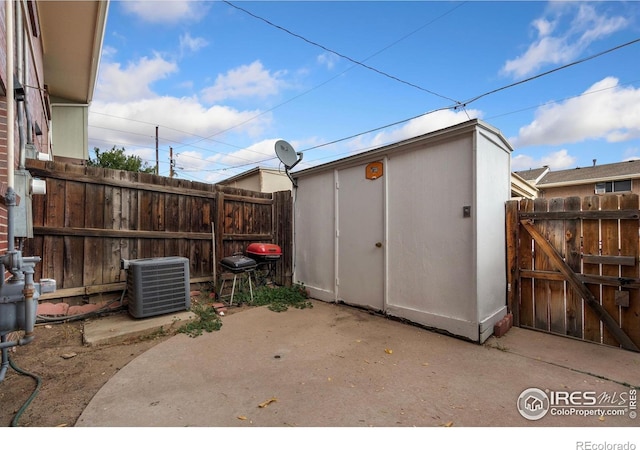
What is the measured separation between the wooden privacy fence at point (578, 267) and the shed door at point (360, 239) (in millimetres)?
1753

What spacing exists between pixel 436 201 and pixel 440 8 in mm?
4189

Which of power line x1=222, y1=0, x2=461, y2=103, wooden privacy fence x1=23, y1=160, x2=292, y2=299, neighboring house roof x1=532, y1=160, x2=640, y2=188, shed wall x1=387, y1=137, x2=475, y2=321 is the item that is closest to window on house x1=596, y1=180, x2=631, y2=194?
neighboring house roof x1=532, y1=160, x2=640, y2=188

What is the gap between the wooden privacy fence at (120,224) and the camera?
11.3ft

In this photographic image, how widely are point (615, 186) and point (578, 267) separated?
17.2 metres

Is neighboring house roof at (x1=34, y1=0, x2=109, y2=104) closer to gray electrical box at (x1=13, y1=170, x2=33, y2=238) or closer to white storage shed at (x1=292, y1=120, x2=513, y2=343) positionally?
gray electrical box at (x1=13, y1=170, x2=33, y2=238)

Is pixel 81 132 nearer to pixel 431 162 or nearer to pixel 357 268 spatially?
pixel 357 268

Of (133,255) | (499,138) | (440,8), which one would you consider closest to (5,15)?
(133,255)

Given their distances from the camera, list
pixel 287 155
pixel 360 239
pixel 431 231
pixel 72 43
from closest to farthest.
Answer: pixel 431 231 < pixel 360 239 < pixel 72 43 < pixel 287 155

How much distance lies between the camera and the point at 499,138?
3705 millimetres

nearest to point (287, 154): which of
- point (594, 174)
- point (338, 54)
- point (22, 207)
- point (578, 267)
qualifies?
point (338, 54)

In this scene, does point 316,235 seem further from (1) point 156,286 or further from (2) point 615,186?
(2) point 615,186

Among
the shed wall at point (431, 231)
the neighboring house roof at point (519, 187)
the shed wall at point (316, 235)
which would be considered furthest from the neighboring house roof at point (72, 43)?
the neighboring house roof at point (519, 187)

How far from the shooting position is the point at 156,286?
12.0 ft

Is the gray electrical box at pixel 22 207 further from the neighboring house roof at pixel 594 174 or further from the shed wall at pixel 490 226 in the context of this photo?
the neighboring house roof at pixel 594 174
